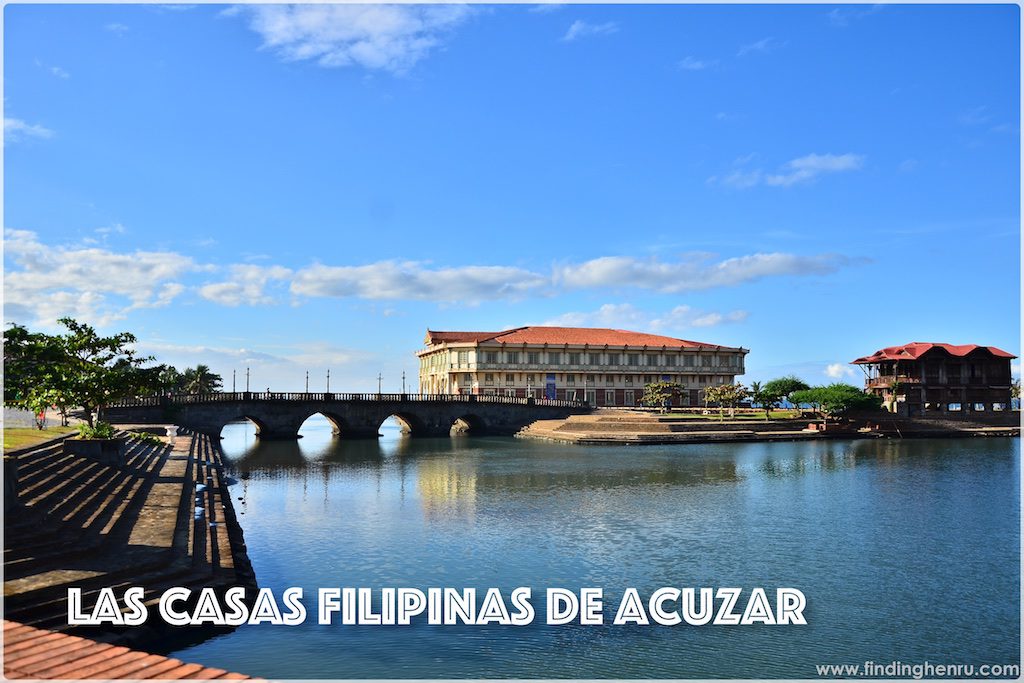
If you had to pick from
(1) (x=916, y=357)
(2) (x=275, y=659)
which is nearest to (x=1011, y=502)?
(2) (x=275, y=659)

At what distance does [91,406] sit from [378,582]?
87.6 ft

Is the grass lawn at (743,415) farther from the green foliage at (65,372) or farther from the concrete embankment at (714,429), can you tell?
the green foliage at (65,372)

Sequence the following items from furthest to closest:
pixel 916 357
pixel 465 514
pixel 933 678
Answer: pixel 916 357 → pixel 465 514 → pixel 933 678

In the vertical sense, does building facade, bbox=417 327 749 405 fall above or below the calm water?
above

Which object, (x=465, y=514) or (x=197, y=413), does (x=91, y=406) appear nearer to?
(x=465, y=514)

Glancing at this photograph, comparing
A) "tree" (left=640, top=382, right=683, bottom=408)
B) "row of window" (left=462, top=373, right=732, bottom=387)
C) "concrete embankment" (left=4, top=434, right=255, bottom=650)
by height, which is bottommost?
"concrete embankment" (left=4, top=434, right=255, bottom=650)

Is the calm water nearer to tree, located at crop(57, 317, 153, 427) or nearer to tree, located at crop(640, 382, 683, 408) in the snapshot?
tree, located at crop(57, 317, 153, 427)

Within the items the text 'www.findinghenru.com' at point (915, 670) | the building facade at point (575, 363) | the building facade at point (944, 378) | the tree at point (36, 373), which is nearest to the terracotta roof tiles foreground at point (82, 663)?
the text 'www.findinghenru.com' at point (915, 670)

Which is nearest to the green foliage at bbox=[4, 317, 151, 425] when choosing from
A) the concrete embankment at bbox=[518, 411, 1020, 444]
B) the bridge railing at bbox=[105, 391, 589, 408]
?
the bridge railing at bbox=[105, 391, 589, 408]

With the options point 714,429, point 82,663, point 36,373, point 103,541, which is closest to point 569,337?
point 714,429

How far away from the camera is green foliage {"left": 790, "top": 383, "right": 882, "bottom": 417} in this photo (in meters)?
94.7

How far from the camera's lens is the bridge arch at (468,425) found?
9788 cm

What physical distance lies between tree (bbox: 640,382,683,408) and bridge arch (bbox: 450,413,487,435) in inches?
948

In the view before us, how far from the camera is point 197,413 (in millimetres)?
81688
